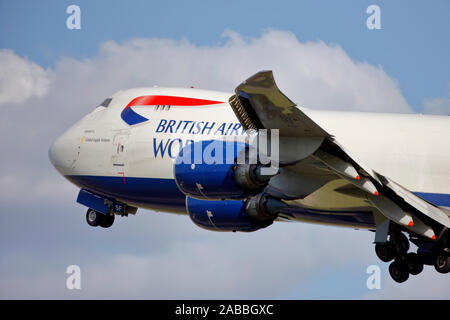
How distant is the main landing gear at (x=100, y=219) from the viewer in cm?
2802

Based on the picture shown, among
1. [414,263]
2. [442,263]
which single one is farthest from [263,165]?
[442,263]

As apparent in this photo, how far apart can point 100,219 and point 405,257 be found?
33.5ft

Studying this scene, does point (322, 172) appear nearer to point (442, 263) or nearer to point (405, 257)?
point (405, 257)

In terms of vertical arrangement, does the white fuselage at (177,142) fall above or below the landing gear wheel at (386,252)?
above

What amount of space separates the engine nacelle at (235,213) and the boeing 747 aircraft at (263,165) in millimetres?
26

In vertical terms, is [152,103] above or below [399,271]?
above

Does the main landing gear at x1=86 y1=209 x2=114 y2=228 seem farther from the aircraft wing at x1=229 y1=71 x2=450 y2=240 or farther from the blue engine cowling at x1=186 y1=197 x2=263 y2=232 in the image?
the aircraft wing at x1=229 y1=71 x2=450 y2=240

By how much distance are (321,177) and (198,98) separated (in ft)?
21.9

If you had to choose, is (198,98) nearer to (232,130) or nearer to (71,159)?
(232,130)

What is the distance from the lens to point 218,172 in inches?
773

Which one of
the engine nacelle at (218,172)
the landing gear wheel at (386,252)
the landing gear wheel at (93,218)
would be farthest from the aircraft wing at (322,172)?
the landing gear wheel at (93,218)

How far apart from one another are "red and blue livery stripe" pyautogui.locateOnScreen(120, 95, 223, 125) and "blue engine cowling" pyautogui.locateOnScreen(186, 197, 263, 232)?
3950 millimetres

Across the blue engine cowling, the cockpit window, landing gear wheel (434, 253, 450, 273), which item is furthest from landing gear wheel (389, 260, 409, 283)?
the cockpit window

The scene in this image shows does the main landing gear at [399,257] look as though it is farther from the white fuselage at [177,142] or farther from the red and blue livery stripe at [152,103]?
the red and blue livery stripe at [152,103]
